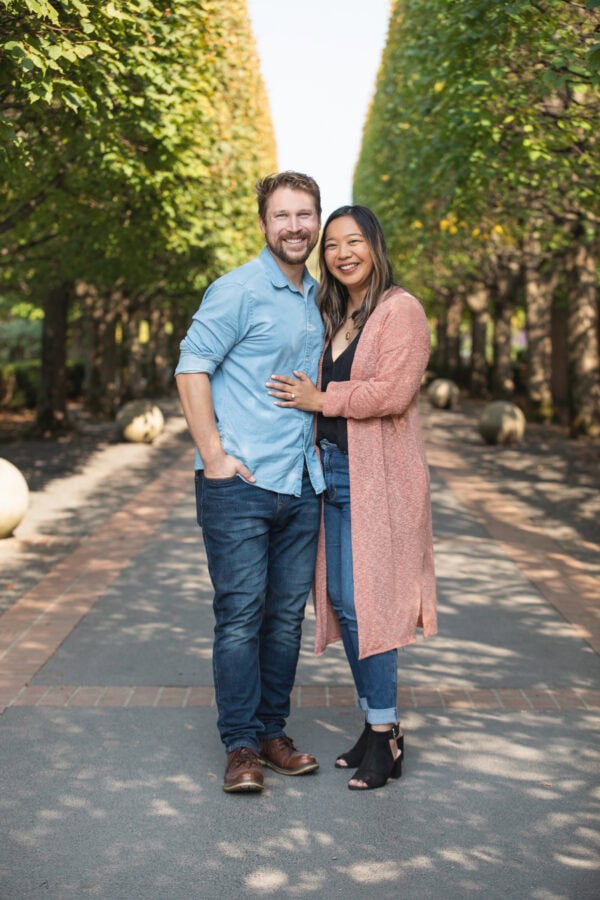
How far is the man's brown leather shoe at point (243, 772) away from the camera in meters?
3.99

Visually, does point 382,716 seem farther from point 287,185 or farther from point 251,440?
point 287,185

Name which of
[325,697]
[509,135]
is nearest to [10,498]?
[325,697]

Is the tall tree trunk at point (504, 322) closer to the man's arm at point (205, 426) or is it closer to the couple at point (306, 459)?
the couple at point (306, 459)

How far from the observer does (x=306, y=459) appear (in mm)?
4148

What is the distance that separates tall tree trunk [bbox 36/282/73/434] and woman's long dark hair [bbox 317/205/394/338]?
1590 centimetres

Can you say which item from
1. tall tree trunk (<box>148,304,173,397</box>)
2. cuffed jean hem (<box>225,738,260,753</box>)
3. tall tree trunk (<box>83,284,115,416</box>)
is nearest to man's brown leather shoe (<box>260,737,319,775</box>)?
cuffed jean hem (<box>225,738,260,753</box>)

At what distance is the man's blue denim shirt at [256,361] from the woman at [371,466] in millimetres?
84

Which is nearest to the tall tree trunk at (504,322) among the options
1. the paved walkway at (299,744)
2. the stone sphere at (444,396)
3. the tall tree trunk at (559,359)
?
the tall tree trunk at (559,359)

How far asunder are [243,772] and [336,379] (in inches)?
59.3

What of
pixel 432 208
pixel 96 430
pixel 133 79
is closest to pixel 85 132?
pixel 133 79

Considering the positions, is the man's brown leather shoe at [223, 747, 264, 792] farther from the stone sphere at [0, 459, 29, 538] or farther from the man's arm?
the stone sphere at [0, 459, 29, 538]

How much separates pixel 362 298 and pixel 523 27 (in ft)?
18.6

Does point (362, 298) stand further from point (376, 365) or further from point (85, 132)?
point (85, 132)

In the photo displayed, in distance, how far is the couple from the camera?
4.03 m
